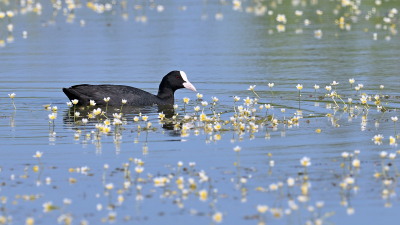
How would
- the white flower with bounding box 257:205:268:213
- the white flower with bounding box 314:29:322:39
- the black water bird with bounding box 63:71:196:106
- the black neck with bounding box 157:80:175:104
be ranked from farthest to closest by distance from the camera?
the white flower with bounding box 314:29:322:39 < the black neck with bounding box 157:80:175:104 < the black water bird with bounding box 63:71:196:106 < the white flower with bounding box 257:205:268:213

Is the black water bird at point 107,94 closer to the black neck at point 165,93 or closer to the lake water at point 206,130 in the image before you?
the lake water at point 206,130

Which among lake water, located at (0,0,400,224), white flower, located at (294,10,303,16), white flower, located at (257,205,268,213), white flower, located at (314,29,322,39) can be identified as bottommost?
white flower, located at (257,205,268,213)

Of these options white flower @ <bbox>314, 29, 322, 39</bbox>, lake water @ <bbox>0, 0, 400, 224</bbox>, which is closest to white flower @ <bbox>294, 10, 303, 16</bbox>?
lake water @ <bbox>0, 0, 400, 224</bbox>

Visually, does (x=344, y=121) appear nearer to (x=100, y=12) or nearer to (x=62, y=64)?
(x=62, y=64)

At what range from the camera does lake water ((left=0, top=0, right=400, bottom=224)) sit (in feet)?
Result: 23.7

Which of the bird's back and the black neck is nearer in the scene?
the bird's back

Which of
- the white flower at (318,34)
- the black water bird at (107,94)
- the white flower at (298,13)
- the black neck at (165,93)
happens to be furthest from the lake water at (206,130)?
the white flower at (298,13)

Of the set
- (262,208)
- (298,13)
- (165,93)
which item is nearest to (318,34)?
(298,13)

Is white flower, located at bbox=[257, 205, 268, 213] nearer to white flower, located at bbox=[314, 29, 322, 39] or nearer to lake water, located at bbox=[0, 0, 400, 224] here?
lake water, located at bbox=[0, 0, 400, 224]

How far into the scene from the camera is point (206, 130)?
1100cm

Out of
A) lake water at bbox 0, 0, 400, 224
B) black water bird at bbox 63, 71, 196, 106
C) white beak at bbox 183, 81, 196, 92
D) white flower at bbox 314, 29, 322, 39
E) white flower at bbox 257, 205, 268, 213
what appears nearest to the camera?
white flower at bbox 257, 205, 268, 213

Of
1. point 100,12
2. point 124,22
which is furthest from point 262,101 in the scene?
point 100,12

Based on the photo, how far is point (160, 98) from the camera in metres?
14.9

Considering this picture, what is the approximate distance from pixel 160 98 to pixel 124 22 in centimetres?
1200
